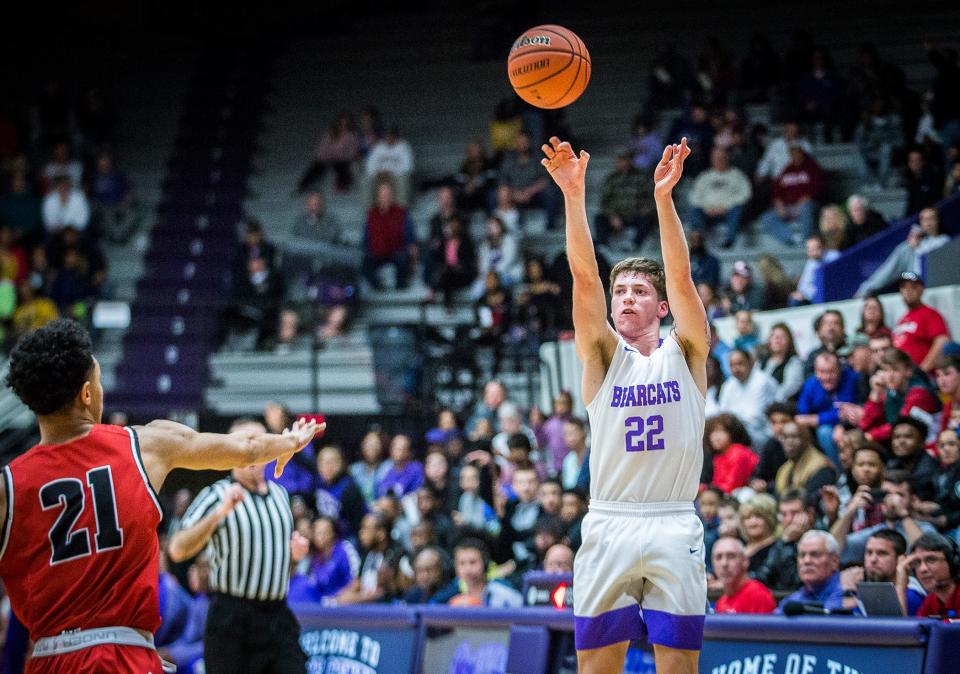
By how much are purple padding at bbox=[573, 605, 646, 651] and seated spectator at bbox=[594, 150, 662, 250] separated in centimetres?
952

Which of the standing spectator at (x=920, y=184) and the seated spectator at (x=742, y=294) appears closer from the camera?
the seated spectator at (x=742, y=294)

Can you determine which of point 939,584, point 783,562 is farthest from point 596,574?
point 783,562

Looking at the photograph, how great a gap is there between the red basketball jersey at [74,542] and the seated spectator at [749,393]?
23.0 feet

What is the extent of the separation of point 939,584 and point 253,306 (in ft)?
36.0

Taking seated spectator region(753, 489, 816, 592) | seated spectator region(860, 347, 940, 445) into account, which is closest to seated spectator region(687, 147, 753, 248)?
seated spectator region(860, 347, 940, 445)

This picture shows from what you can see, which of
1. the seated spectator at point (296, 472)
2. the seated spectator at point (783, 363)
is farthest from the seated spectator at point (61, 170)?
the seated spectator at point (783, 363)

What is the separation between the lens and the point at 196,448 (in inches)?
169

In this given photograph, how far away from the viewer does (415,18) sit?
20422mm

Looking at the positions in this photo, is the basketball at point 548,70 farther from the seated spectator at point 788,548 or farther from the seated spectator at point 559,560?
the seated spectator at point 788,548

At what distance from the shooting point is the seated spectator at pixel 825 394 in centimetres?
970

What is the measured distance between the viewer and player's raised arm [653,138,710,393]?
4906mm

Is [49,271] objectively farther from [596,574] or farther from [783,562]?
[596,574]

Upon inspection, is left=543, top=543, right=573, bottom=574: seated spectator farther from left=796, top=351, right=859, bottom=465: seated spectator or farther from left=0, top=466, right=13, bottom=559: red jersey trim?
left=0, top=466, right=13, bottom=559: red jersey trim

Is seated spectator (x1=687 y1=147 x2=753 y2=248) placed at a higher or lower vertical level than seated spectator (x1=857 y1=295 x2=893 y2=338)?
higher
